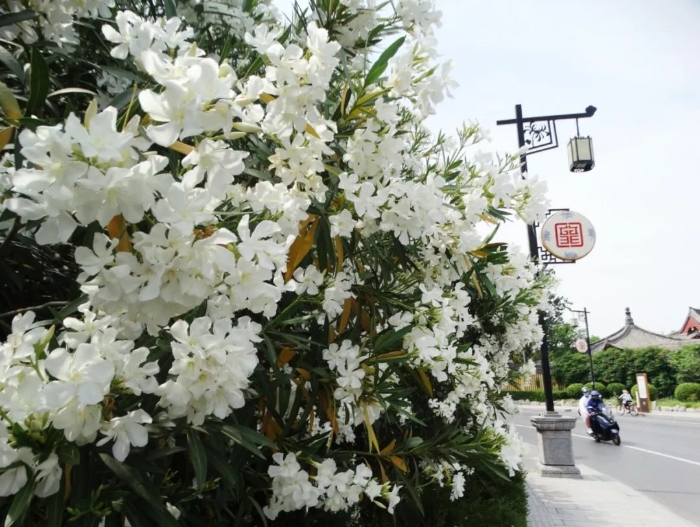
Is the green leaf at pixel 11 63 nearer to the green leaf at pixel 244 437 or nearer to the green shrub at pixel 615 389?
the green leaf at pixel 244 437

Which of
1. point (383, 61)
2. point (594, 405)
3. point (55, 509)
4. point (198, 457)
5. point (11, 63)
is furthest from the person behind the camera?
point (594, 405)

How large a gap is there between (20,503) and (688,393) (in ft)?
90.6

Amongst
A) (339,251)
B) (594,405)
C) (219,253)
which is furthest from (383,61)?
(594,405)

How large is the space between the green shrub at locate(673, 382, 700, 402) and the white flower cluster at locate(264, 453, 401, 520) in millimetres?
26166

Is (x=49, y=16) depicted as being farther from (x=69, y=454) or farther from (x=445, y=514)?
(x=445, y=514)

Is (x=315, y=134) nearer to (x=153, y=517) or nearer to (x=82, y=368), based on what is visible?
(x=82, y=368)

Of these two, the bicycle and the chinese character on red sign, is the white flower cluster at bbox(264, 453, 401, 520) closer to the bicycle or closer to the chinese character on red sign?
the chinese character on red sign

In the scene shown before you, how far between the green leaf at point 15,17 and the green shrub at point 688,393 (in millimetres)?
27141

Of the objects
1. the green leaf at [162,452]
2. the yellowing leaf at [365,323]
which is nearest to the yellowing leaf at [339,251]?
the yellowing leaf at [365,323]

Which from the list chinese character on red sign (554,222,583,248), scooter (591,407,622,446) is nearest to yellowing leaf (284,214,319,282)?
chinese character on red sign (554,222,583,248)

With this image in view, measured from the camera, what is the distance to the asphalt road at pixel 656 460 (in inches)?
264

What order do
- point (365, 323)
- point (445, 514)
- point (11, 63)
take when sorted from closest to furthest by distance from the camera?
point (11, 63), point (365, 323), point (445, 514)

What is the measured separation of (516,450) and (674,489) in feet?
19.9

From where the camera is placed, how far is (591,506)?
5883 mm
